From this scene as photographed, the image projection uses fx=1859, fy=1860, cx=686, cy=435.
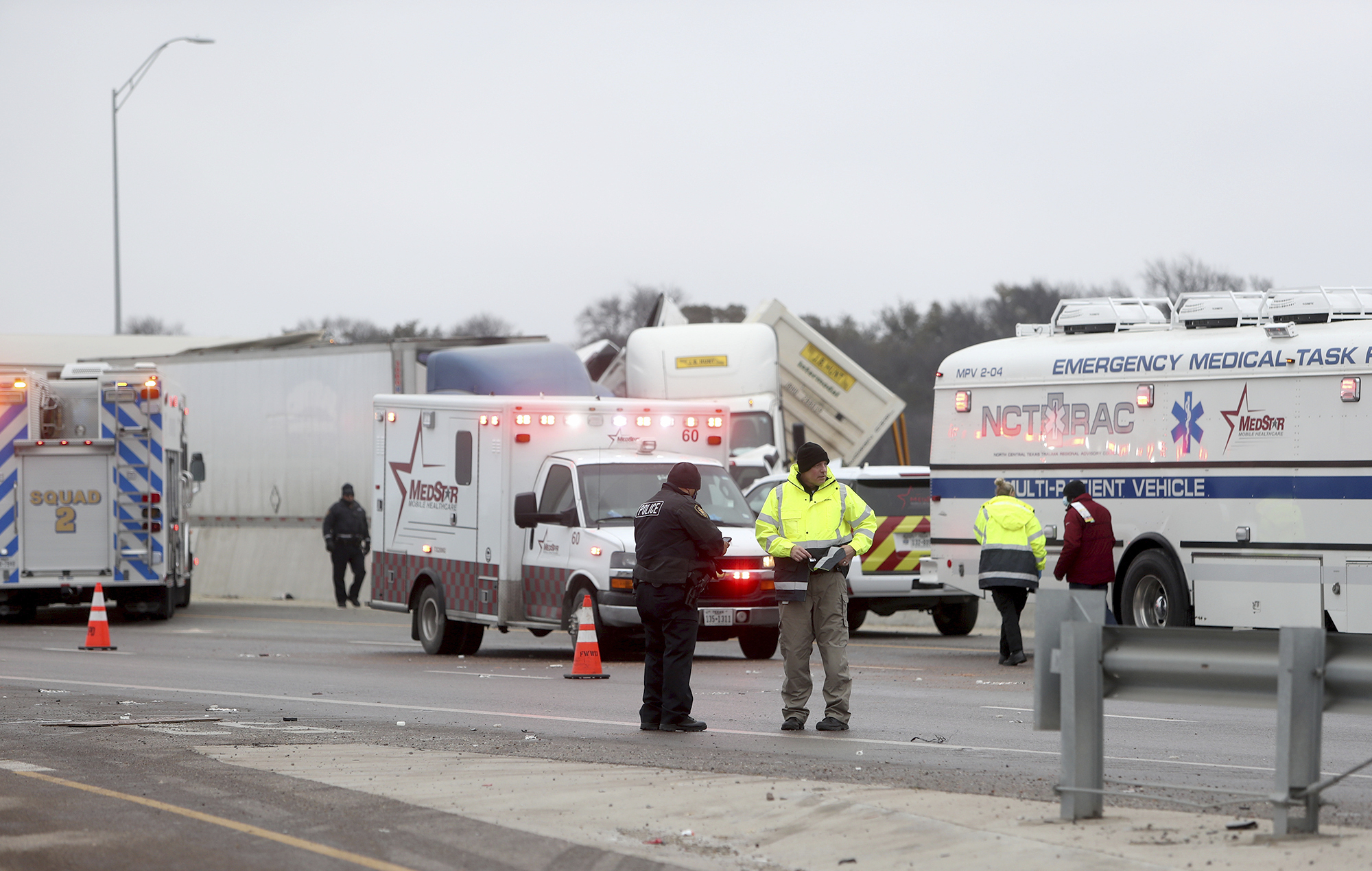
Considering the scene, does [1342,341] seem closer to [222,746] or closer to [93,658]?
[222,746]

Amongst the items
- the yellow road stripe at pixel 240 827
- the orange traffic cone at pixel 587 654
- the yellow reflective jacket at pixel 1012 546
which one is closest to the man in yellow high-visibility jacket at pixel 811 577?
the orange traffic cone at pixel 587 654

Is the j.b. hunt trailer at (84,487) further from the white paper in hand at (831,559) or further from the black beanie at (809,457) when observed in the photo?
the white paper in hand at (831,559)

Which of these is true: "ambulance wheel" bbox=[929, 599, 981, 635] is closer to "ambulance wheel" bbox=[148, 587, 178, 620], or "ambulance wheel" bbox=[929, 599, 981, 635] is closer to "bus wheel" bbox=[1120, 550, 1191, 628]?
"bus wheel" bbox=[1120, 550, 1191, 628]

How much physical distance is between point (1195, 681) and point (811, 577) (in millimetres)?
4647

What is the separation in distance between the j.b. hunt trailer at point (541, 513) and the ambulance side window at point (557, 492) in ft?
0.05

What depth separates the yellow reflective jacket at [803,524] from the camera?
39.8ft

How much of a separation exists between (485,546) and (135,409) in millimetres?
8570

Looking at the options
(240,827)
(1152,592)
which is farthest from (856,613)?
(240,827)

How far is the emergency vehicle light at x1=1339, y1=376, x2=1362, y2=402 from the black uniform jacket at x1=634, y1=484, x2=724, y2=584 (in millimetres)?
6717

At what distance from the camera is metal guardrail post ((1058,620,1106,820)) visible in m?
7.90

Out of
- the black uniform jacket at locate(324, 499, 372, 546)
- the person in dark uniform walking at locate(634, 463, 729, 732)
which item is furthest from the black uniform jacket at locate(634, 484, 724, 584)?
the black uniform jacket at locate(324, 499, 372, 546)

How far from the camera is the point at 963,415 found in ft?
64.0

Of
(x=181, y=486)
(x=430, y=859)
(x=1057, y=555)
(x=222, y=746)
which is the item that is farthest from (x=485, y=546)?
(x=430, y=859)

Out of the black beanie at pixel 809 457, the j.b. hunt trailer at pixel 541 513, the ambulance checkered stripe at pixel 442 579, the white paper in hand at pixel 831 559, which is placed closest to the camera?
the white paper in hand at pixel 831 559
